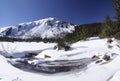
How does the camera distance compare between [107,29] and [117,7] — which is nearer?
[117,7]

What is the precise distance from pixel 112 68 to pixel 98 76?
2883 millimetres

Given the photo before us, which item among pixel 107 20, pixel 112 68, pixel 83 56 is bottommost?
pixel 112 68

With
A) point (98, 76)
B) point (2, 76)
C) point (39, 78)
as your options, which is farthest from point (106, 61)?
point (2, 76)

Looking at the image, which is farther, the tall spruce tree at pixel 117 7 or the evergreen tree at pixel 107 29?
the evergreen tree at pixel 107 29

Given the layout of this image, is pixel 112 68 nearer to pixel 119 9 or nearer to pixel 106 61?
pixel 106 61

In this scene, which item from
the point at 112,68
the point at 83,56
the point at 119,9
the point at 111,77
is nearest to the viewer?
the point at 111,77

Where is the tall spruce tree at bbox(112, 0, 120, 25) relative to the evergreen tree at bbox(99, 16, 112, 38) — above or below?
below

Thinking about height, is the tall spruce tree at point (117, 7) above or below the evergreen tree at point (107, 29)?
below

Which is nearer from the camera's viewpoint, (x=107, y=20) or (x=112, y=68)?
(x=112, y=68)

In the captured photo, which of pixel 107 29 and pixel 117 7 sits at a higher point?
pixel 107 29

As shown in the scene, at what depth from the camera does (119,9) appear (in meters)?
39.0

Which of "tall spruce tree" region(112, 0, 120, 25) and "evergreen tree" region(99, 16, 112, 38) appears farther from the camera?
"evergreen tree" region(99, 16, 112, 38)

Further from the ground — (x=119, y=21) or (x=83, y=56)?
(x=119, y=21)

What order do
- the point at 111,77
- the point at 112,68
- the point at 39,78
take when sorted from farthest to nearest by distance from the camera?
1. the point at 112,68
2. the point at 39,78
3. the point at 111,77
